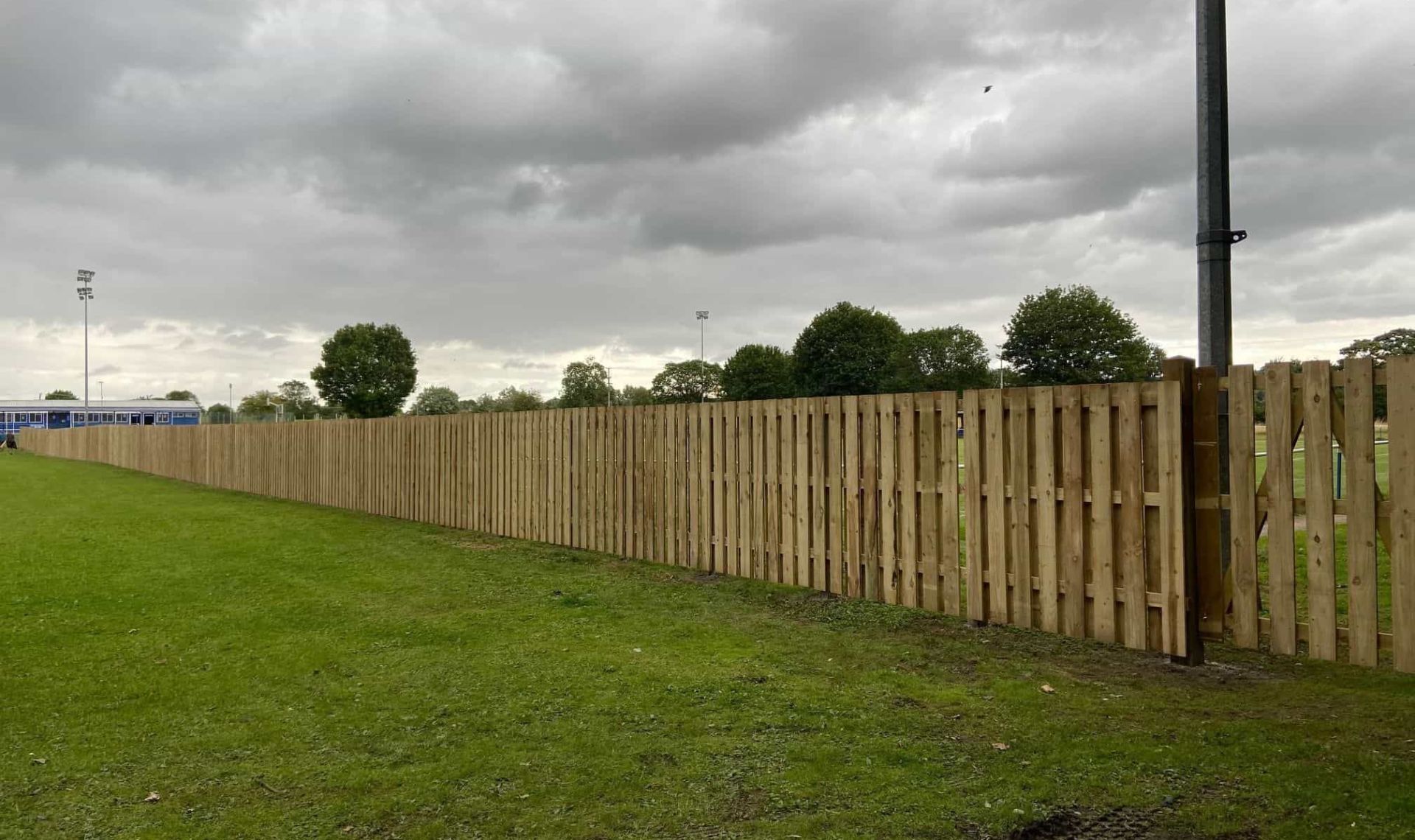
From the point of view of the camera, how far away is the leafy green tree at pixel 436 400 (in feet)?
365

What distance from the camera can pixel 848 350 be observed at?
77.4 meters

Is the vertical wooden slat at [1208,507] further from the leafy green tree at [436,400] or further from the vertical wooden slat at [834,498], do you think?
the leafy green tree at [436,400]

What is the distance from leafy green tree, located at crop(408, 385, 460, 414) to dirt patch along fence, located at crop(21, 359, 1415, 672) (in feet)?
340

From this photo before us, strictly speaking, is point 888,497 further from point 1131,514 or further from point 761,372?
point 761,372

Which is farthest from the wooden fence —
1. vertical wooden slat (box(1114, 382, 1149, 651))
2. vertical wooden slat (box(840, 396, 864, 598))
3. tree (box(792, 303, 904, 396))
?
tree (box(792, 303, 904, 396))

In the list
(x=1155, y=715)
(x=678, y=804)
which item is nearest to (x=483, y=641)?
Result: (x=678, y=804)

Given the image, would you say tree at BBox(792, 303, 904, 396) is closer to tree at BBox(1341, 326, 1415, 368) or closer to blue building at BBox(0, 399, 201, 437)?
tree at BBox(1341, 326, 1415, 368)

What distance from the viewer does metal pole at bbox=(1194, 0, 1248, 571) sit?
5.84 m

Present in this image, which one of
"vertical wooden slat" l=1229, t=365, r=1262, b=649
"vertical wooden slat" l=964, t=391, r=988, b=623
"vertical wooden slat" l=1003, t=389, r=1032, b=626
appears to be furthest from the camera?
"vertical wooden slat" l=964, t=391, r=988, b=623

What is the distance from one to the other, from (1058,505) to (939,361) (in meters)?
76.9

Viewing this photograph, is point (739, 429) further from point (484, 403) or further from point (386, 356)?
point (484, 403)

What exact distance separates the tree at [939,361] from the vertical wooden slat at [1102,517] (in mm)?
73926

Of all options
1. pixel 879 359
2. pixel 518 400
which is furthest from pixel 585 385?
pixel 879 359

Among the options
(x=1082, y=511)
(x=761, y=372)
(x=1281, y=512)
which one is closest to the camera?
(x=1281, y=512)
